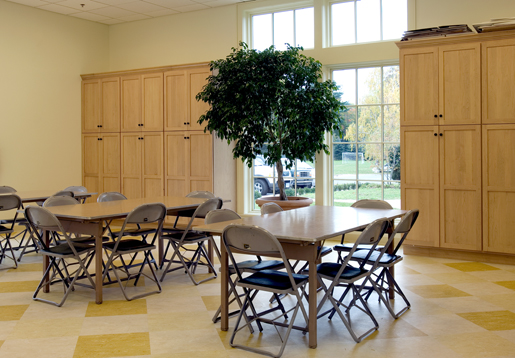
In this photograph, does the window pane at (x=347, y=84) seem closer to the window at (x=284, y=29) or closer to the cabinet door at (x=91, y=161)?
the window at (x=284, y=29)

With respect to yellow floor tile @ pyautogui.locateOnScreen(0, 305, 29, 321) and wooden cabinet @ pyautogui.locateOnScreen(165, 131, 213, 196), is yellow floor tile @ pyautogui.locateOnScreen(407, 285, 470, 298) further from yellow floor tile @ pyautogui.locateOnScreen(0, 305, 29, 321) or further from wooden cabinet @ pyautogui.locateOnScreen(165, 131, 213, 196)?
wooden cabinet @ pyautogui.locateOnScreen(165, 131, 213, 196)

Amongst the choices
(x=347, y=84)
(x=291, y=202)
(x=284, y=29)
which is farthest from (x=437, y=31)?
(x=291, y=202)

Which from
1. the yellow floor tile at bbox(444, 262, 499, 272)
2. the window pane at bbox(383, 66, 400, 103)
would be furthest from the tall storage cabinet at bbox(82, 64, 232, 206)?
the yellow floor tile at bbox(444, 262, 499, 272)

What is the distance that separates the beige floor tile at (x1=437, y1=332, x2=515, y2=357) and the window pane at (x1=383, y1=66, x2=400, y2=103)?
4.21 metres

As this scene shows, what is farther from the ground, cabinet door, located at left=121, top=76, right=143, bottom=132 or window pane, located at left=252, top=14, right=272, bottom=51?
window pane, located at left=252, top=14, right=272, bottom=51

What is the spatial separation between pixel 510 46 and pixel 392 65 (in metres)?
1.73

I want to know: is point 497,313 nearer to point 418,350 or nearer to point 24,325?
point 418,350

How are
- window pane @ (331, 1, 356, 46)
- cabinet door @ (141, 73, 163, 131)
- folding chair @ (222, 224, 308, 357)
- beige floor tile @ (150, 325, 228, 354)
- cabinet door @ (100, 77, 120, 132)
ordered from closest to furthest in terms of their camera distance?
1. folding chair @ (222, 224, 308, 357)
2. beige floor tile @ (150, 325, 228, 354)
3. window pane @ (331, 1, 356, 46)
4. cabinet door @ (141, 73, 163, 131)
5. cabinet door @ (100, 77, 120, 132)

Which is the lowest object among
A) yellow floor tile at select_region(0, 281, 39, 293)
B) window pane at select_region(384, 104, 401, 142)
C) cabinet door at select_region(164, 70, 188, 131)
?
yellow floor tile at select_region(0, 281, 39, 293)

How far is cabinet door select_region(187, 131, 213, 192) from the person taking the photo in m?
7.87

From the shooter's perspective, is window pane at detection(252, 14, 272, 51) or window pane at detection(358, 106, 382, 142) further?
window pane at detection(252, 14, 272, 51)

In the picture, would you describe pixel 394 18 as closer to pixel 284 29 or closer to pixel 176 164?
pixel 284 29

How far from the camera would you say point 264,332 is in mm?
3719

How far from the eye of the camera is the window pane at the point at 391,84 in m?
7.17
